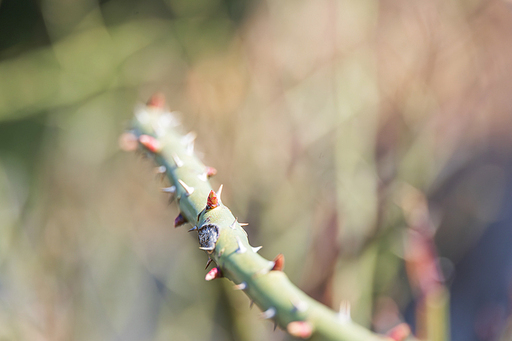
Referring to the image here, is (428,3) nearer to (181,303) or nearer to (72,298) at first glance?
(181,303)

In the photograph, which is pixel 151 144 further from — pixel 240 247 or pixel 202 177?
pixel 240 247

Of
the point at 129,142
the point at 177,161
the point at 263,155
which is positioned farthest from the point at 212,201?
the point at 263,155

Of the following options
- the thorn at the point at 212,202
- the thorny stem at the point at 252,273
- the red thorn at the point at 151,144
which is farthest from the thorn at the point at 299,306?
the red thorn at the point at 151,144

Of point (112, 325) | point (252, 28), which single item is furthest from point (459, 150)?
point (112, 325)

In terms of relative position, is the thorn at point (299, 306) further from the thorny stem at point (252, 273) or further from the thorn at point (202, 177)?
the thorn at point (202, 177)

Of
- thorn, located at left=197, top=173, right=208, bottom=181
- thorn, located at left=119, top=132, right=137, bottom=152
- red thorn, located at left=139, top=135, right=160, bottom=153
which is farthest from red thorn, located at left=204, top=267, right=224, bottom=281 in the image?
thorn, located at left=119, top=132, right=137, bottom=152

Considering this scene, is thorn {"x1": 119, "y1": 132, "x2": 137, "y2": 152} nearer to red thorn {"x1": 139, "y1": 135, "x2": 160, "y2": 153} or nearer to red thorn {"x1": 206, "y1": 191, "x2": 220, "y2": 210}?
red thorn {"x1": 139, "y1": 135, "x2": 160, "y2": 153}
